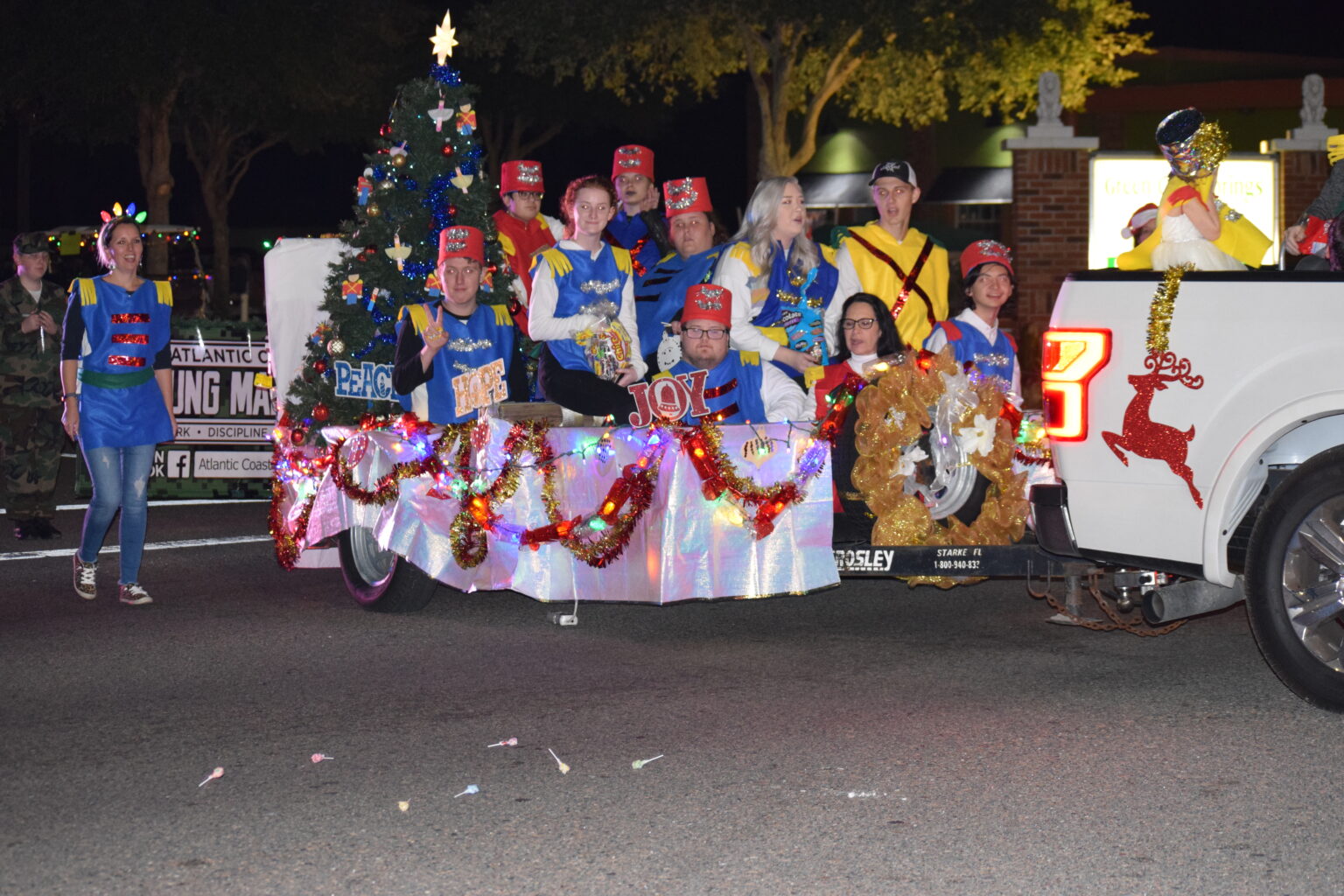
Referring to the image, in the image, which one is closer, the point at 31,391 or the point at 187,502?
the point at 31,391

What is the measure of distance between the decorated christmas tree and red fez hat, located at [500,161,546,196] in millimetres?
574

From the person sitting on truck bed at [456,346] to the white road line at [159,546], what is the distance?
3.09 metres

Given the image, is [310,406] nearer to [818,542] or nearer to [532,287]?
[532,287]

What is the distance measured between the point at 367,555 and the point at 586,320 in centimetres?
169

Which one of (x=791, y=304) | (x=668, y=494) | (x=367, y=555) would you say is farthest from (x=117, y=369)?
(x=791, y=304)

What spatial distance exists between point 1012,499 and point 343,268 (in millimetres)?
4136

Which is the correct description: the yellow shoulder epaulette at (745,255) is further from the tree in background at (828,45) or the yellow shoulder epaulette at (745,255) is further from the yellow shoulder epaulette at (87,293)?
the tree in background at (828,45)

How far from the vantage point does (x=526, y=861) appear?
188 inches

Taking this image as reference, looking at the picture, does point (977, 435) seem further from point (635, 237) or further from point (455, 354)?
point (635, 237)

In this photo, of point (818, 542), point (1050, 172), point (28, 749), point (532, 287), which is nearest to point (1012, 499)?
point (818, 542)

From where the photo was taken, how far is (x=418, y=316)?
28.6 ft

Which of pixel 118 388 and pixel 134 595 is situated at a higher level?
pixel 118 388

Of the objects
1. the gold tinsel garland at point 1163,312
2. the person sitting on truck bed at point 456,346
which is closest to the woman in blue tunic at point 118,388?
the person sitting on truck bed at point 456,346

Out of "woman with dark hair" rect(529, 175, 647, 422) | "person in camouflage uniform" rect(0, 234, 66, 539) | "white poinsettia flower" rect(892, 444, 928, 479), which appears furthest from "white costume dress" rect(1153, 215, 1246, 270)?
"person in camouflage uniform" rect(0, 234, 66, 539)
